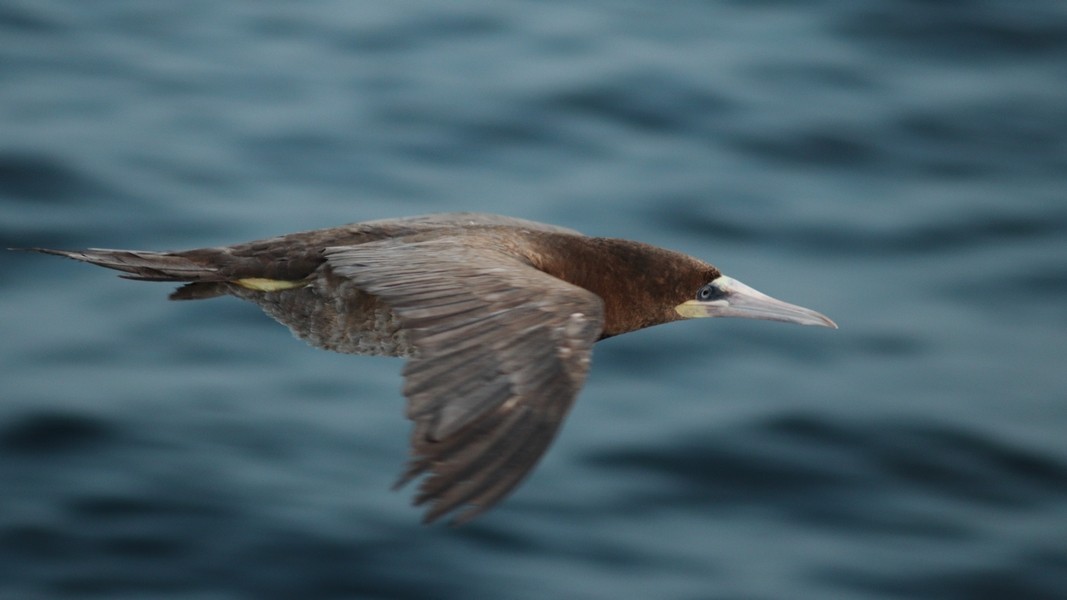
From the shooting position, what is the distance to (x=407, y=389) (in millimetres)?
5066

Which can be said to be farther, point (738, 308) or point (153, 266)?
point (738, 308)

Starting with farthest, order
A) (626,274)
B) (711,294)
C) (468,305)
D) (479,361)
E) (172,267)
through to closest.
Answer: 1. (711,294)
2. (626,274)
3. (172,267)
4. (468,305)
5. (479,361)

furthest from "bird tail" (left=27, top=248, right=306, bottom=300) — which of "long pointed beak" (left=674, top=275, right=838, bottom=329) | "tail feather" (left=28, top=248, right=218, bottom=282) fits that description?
"long pointed beak" (left=674, top=275, right=838, bottom=329)

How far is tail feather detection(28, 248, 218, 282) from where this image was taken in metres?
6.84

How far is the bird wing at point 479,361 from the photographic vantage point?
4863 mm

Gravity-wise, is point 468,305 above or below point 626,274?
below

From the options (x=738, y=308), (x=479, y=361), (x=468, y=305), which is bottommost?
(x=479, y=361)

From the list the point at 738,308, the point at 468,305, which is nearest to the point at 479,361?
the point at 468,305

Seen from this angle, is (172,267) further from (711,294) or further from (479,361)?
(711,294)

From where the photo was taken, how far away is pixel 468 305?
5652 millimetres

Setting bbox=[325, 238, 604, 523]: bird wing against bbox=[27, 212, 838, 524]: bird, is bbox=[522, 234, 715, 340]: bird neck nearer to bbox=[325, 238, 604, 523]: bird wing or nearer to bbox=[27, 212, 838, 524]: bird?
bbox=[27, 212, 838, 524]: bird

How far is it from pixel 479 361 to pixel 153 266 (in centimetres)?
222

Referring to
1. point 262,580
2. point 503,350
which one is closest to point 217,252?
point 503,350

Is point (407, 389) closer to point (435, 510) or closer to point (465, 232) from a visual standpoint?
point (435, 510)
